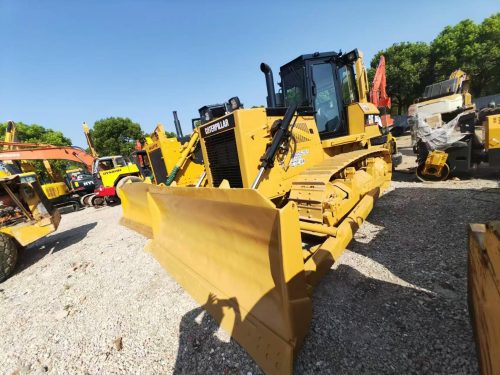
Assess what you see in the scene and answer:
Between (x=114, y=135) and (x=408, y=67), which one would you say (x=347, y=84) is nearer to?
(x=408, y=67)

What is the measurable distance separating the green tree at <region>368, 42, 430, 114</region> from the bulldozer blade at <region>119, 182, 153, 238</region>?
2617cm

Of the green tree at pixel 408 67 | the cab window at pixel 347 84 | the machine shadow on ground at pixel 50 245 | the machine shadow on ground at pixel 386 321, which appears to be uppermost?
the green tree at pixel 408 67

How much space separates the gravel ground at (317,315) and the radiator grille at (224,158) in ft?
5.82

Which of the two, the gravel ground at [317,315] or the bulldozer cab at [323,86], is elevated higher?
the bulldozer cab at [323,86]

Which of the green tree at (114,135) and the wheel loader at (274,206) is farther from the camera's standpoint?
the green tree at (114,135)

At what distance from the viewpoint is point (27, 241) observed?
5.34 meters

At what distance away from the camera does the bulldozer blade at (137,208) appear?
4.93m

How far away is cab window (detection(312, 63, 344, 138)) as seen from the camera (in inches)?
181

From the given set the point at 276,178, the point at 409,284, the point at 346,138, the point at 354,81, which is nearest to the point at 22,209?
the point at 276,178

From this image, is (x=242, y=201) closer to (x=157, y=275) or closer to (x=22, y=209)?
(x=157, y=275)

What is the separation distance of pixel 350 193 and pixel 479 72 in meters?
30.7

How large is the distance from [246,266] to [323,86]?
3.90 metres

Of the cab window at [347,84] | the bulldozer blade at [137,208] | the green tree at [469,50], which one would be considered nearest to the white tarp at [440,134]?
the cab window at [347,84]

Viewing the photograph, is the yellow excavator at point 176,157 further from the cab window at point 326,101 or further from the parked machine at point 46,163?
the parked machine at point 46,163
